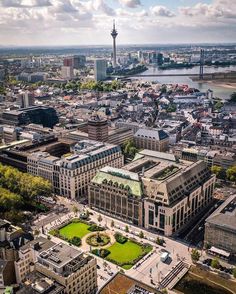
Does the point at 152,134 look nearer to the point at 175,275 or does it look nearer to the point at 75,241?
the point at 75,241

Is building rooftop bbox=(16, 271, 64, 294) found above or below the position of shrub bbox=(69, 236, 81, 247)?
above

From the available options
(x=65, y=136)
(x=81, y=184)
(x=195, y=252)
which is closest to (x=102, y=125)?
(x=65, y=136)

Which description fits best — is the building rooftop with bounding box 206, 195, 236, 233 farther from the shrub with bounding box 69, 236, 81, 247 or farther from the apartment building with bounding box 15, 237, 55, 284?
the apartment building with bounding box 15, 237, 55, 284

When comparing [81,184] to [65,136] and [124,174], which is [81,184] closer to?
[124,174]

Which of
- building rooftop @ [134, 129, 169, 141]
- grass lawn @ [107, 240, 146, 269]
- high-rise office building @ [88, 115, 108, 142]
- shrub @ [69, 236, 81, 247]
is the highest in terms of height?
high-rise office building @ [88, 115, 108, 142]

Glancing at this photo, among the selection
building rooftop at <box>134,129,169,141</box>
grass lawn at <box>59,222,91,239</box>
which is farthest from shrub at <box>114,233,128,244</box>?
building rooftop at <box>134,129,169,141</box>

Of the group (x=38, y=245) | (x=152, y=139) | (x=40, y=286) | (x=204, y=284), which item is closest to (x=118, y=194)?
(x=38, y=245)
